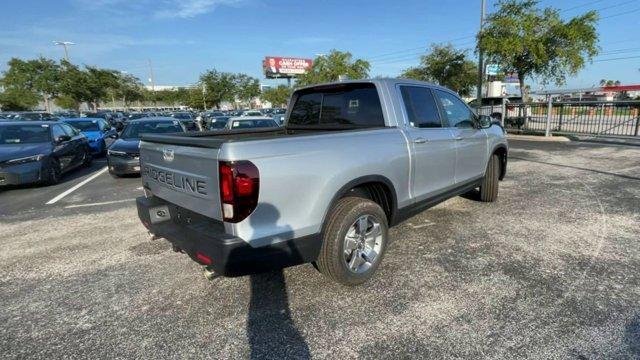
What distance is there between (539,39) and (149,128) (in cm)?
1649

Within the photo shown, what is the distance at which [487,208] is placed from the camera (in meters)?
5.67

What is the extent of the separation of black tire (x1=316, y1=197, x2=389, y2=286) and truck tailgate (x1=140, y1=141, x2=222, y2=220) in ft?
3.07

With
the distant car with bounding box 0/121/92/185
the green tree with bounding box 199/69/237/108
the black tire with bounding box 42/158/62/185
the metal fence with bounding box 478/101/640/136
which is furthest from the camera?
the green tree with bounding box 199/69/237/108

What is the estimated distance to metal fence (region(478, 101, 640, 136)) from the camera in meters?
13.7

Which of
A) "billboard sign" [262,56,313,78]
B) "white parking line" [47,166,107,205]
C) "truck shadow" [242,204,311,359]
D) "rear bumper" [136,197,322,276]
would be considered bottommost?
"truck shadow" [242,204,311,359]

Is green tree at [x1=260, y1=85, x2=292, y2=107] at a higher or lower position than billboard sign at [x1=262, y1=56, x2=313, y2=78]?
lower

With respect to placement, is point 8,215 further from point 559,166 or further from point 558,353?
point 559,166

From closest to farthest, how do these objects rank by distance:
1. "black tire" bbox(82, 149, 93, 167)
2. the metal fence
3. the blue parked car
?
1. "black tire" bbox(82, 149, 93, 167)
2. the blue parked car
3. the metal fence

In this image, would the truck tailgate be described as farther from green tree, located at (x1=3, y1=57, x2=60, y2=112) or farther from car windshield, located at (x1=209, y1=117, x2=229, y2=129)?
green tree, located at (x1=3, y1=57, x2=60, y2=112)

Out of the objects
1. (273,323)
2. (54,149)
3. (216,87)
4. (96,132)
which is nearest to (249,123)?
(54,149)

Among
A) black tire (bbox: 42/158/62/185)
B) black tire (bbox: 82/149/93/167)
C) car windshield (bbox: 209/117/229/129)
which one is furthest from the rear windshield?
car windshield (bbox: 209/117/229/129)

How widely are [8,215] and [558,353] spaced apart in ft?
25.2

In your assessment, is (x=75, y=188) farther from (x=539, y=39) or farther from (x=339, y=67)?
(x=339, y=67)

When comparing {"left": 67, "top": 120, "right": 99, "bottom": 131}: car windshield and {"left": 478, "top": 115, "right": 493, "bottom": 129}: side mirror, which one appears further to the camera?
{"left": 67, "top": 120, "right": 99, "bottom": 131}: car windshield
